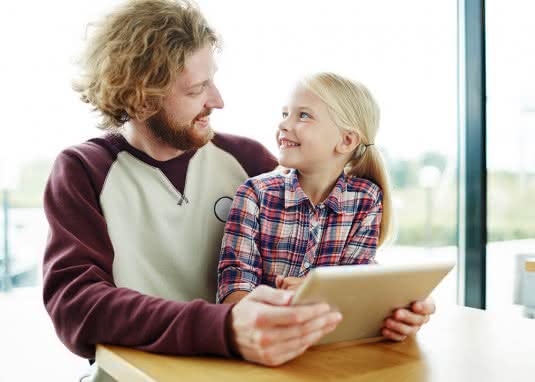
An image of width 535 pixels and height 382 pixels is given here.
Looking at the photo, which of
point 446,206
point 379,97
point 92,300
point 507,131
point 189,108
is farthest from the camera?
point 446,206

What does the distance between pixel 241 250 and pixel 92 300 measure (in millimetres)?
453

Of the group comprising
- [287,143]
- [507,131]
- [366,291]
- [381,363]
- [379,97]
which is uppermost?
[379,97]

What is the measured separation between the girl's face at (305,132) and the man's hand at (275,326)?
0.62 m

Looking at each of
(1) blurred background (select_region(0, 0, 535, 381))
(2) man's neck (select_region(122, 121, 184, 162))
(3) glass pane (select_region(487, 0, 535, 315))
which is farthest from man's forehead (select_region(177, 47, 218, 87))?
(3) glass pane (select_region(487, 0, 535, 315))

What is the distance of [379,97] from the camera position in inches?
97.0

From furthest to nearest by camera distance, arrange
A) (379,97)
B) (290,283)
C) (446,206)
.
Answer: (446,206) < (379,97) < (290,283)

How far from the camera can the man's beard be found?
1.46 metres

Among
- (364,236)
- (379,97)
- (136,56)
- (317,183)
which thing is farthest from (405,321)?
(379,97)

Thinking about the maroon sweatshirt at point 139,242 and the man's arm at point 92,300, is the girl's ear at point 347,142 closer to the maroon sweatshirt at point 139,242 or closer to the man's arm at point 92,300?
the maroon sweatshirt at point 139,242

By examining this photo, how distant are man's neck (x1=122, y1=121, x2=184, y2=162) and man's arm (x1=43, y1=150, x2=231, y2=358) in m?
0.18

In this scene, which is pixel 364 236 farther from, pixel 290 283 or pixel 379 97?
pixel 379 97

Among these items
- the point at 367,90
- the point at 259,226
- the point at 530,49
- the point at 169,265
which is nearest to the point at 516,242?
the point at 530,49

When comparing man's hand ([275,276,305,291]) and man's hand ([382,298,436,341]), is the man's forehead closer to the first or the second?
man's hand ([275,276,305,291])

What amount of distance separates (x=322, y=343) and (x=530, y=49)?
228cm
